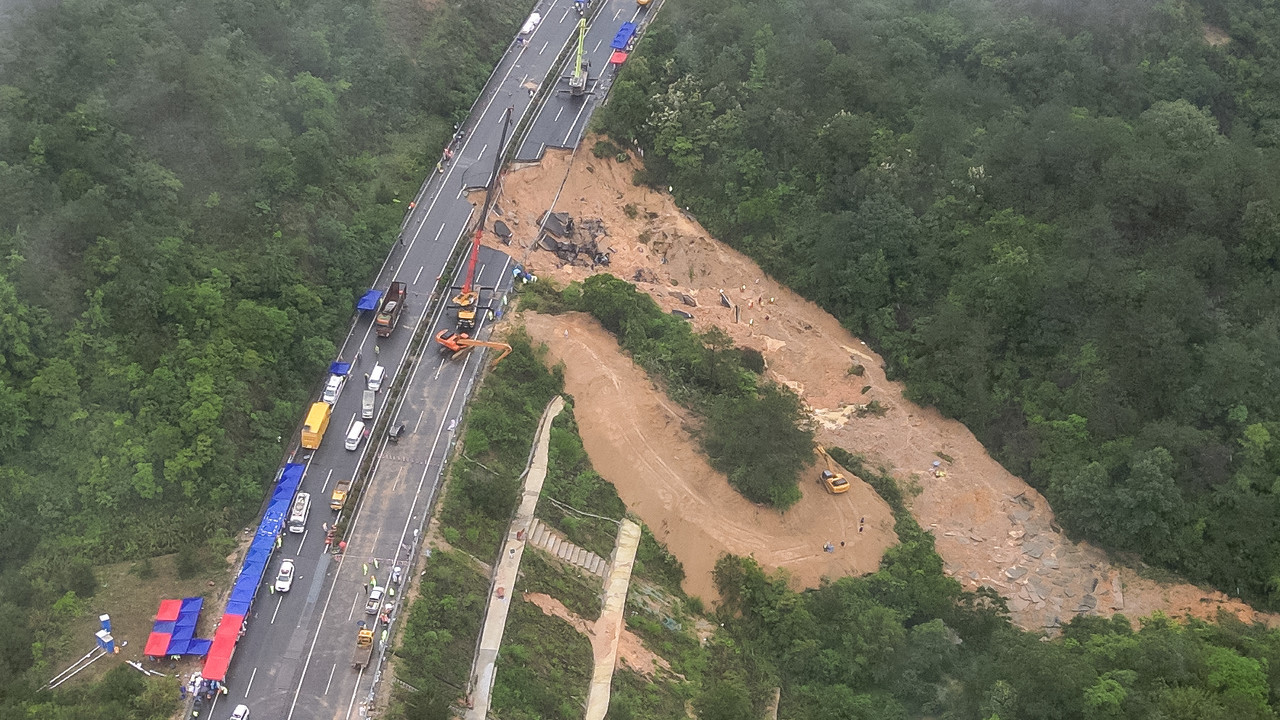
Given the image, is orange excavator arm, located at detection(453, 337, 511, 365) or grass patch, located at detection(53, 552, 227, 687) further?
orange excavator arm, located at detection(453, 337, 511, 365)

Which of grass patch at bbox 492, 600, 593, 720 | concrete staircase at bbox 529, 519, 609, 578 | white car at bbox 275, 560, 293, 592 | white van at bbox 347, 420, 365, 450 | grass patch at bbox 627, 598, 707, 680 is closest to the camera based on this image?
grass patch at bbox 492, 600, 593, 720

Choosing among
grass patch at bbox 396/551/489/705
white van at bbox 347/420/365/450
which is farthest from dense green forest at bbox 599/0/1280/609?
grass patch at bbox 396/551/489/705

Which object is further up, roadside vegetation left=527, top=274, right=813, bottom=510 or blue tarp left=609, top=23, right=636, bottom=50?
blue tarp left=609, top=23, right=636, bottom=50

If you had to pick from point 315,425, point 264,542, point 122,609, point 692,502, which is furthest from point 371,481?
point 692,502

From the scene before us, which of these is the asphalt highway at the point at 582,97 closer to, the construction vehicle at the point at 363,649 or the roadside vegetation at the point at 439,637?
the roadside vegetation at the point at 439,637

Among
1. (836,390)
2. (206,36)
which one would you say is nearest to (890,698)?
(836,390)

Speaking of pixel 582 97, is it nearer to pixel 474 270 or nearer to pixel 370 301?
pixel 474 270

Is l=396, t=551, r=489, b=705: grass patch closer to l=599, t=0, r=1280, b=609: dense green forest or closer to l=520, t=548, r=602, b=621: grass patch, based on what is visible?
l=520, t=548, r=602, b=621: grass patch

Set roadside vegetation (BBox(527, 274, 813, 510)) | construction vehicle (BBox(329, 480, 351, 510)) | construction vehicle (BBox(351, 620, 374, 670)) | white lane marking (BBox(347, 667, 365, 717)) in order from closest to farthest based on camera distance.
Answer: white lane marking (BBox(347, 667, 365, 717))
construction vehicle (BBox(351, 620, 374, 670))
construction vehicle (BBox(329, 480, 351, 510))
roadside vegetation (BBox(527, 274, 813, 510))
